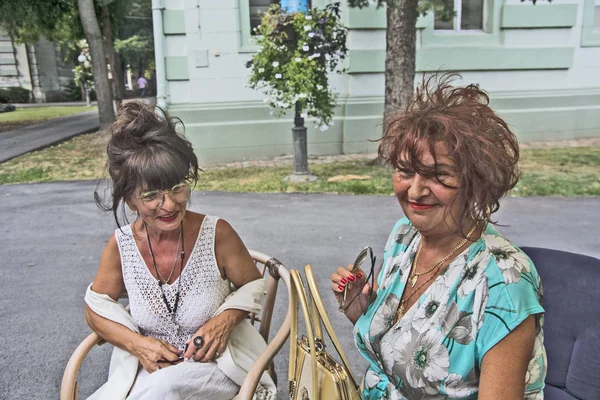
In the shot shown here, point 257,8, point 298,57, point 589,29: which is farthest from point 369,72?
point 589,29

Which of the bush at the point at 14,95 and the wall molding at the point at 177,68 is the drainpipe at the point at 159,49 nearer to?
the wall molding at the point at 177,68

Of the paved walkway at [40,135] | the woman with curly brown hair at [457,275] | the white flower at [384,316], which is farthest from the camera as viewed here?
the paved walkway at [40,135]

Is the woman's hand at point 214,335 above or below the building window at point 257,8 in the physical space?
below

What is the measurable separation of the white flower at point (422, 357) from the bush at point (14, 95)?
30.9 metres

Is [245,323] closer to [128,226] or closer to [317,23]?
[128,226]

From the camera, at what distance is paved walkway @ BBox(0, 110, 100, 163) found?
36.8ft

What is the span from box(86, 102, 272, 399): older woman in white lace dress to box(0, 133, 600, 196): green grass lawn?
13.5 ft

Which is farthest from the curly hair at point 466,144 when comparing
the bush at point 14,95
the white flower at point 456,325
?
the bush at point 14,95

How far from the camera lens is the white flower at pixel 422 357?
55.9 inches

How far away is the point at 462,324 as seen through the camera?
4.54 ft

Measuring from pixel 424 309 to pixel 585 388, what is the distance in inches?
22.7

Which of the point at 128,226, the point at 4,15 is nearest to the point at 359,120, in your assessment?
the point at 128,226

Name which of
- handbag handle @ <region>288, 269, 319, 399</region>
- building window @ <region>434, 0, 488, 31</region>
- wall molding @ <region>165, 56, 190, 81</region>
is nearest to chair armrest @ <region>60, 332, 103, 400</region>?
handbag handle @ <region>288, 269, 319, 399</region>

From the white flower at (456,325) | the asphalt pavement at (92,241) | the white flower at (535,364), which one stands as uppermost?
the white flower at (456,325)
